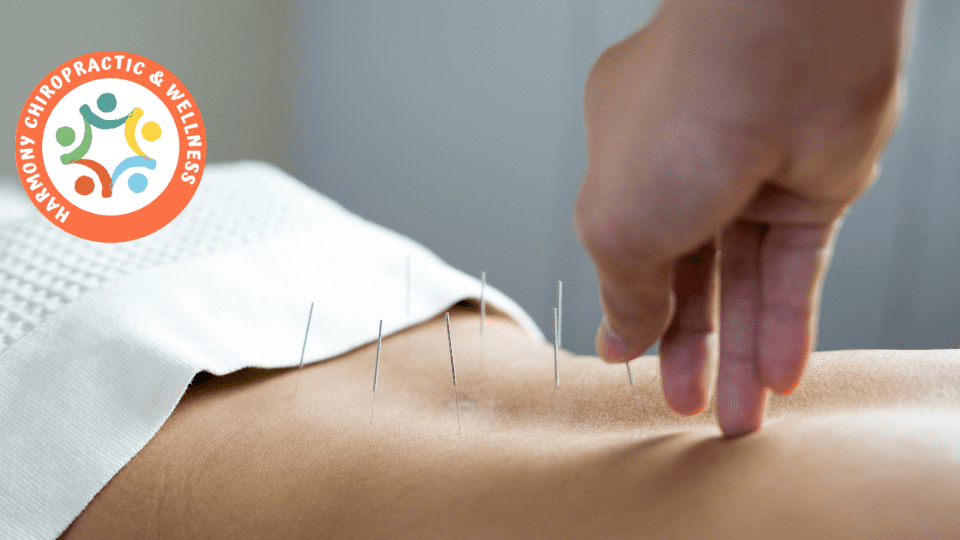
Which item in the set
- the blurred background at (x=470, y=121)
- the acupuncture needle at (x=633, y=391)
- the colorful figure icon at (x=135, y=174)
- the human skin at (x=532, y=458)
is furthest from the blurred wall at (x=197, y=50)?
the acupuncture needle at (x=633, y=391)

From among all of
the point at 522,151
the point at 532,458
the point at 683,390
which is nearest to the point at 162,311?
the point at 532,458

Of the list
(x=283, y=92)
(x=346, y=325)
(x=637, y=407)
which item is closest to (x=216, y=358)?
(x=346, y=325)

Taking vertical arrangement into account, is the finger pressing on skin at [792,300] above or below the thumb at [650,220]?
below

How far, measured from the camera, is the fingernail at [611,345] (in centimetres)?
60

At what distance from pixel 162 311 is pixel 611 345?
559mm

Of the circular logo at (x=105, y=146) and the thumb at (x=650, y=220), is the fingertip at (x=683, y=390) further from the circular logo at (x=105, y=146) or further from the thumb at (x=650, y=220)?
the circular logo at (x=105, y=146)

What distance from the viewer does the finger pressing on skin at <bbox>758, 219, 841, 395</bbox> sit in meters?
0.53

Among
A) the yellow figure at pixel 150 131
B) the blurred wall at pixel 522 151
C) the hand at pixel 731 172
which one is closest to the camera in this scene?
the hand at pixel 731 172

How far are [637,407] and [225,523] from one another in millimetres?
433

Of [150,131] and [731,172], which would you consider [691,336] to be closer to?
[731,172]

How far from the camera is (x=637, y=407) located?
742mm

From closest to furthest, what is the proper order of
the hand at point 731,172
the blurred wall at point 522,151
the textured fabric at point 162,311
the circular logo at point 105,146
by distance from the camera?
the hand at point 731,172
the textured fabric at point 162,311
the circular logo at point 105,146
the blurred wall at point 522,151

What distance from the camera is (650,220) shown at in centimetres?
46

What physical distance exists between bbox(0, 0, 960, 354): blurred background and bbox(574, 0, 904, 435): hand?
214 centimetres
